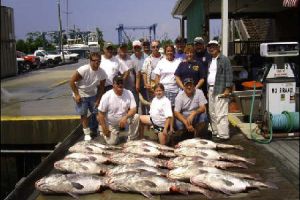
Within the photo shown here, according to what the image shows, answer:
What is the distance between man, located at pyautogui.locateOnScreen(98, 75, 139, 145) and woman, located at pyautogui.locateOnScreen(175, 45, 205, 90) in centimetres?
87

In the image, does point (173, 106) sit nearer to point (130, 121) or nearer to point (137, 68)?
point (130, 121)

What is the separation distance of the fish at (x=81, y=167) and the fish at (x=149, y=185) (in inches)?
21.0

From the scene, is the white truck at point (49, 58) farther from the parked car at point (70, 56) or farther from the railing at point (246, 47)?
the railing at point (246, 47)

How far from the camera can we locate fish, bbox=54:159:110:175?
523 centimetres

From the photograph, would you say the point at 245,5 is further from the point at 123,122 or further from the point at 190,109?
the point at 123,122

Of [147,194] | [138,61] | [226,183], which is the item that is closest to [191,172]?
[226,183]

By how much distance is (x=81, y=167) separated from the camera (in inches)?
209

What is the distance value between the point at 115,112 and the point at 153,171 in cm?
204

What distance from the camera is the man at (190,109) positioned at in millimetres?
6496

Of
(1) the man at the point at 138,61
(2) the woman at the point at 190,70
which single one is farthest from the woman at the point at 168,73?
(1) the man at the point at 138,61

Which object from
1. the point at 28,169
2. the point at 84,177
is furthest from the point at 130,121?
the point at 28,169

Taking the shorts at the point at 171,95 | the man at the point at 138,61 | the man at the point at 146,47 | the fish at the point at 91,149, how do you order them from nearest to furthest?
1. the fish at the point at 91,149
2. the shorts at the point at 171,95
3. the man at the point at 138,61
4. the man at the point at 146,47

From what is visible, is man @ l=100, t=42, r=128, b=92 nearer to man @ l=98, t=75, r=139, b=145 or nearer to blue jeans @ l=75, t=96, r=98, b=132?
blue jeans @ l=75, t=96, r=98, b=132

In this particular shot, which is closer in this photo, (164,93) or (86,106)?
(164,93)
